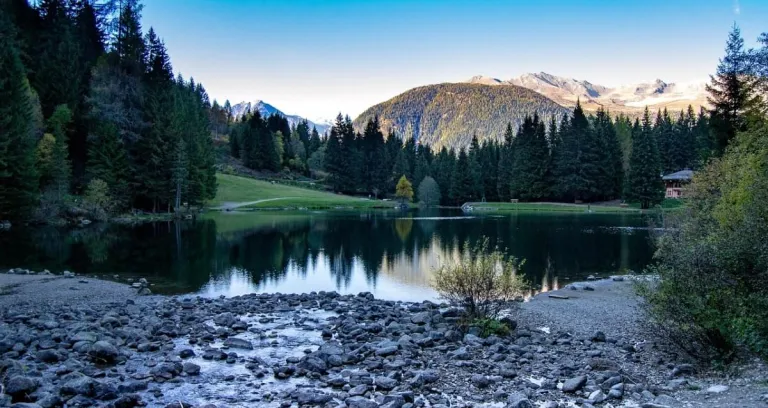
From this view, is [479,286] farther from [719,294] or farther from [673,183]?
[673,183]

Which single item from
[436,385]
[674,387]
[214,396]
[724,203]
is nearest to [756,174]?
[724,203]

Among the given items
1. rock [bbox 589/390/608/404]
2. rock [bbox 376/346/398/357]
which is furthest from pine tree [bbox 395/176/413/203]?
rock [bbox 589/390/608/404]

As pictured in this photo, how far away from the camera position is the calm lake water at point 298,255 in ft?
81.2

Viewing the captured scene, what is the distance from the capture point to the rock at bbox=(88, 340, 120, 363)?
11109 mm

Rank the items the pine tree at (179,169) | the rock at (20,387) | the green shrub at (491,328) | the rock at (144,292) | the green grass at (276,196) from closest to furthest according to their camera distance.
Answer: the rock at (20,387) → the green shrub at (491,328) → the rock at (144,292) → the pine tree at (179,169) → the green grass at (276,196)

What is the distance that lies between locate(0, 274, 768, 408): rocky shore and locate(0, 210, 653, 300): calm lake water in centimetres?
631

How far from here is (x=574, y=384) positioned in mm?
9266

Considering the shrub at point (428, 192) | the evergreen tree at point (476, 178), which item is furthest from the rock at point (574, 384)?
the evergreen tree at point (476, 178)

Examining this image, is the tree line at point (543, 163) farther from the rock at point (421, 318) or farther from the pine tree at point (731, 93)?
the rock at point (421, 318)

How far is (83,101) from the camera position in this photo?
63156 mm

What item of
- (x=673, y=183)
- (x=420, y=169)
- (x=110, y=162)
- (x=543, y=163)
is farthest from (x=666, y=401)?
(x=420, y=169)

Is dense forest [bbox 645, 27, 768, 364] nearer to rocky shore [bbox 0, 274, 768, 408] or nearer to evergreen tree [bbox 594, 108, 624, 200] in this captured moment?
rocky shore [bbox 0, 274, 768, 408]

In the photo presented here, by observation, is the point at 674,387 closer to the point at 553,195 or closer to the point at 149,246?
the point at 149,246

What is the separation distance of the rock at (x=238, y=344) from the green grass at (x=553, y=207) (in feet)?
274
